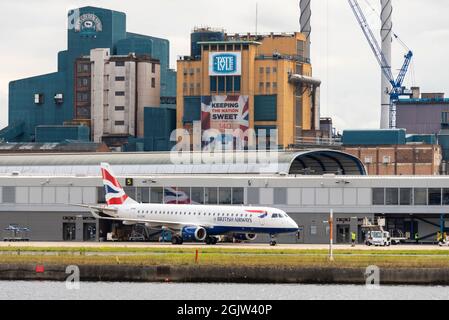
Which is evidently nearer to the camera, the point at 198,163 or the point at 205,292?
the point at 205,292

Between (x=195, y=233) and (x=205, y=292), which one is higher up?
(x=195, y=233)

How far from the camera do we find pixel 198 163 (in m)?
156

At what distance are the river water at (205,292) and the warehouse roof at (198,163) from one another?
64.3m

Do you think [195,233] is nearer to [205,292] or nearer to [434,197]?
[434,197]

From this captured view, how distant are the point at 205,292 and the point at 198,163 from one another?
75307mm

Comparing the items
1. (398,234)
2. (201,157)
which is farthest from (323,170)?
(398,234)

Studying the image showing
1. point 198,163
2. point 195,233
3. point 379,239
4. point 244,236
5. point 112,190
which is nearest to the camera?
point 195,233

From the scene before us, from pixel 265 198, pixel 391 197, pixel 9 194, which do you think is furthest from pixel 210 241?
pixel 9 194

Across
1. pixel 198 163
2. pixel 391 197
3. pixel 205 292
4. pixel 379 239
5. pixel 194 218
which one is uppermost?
pixel 198 163

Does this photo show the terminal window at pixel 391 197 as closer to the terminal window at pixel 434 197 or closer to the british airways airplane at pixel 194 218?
the terminal window at pixel 434 197

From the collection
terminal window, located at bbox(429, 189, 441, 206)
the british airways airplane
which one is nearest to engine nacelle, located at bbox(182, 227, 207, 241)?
the british airways airplane

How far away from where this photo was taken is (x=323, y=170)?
6353 inches

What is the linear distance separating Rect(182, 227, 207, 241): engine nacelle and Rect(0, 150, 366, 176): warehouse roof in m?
26.7
